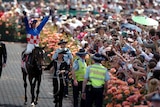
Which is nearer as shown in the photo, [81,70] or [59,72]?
[81,70]

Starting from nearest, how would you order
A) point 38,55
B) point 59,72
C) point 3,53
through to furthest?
point 59,72 < point 38,55 < point 3,53

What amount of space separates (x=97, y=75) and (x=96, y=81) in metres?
0.13

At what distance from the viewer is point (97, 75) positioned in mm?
12344

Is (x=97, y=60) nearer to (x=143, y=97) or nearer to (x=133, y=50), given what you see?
(x=143, y=97)

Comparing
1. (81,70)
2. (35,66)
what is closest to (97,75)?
(81,70)

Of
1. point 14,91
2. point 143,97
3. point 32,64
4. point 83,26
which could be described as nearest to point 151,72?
point 143,97

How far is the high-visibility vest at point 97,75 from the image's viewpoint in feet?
40.4

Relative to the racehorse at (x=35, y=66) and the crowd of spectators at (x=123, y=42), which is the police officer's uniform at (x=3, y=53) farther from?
the crowd of spectators at (x=123, y=42)

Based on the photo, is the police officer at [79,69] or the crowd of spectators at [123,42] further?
the police officer at [79,69]

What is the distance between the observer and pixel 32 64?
15.4m

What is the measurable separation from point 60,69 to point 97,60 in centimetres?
243

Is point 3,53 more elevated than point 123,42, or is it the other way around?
point 123,42

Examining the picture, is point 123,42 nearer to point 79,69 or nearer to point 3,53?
point 79,69

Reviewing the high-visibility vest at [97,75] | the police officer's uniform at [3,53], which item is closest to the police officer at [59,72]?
the high-visibility vest at [97,75]
